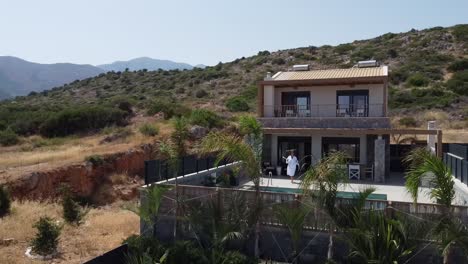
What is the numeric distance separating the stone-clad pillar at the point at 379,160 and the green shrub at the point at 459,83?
32.0 metres

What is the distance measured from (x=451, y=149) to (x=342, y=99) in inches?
238

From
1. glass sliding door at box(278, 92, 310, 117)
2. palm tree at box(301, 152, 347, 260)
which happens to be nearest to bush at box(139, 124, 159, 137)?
glass sliding door at box(278, 92, 310, 117)

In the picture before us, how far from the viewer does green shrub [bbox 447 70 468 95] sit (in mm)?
47116

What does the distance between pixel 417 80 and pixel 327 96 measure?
106 feet

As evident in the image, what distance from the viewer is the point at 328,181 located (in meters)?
10.3

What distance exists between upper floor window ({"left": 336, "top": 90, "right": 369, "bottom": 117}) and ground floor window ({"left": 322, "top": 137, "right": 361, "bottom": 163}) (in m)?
1.42

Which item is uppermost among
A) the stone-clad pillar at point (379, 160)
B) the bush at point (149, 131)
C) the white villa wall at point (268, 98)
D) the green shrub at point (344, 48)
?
the green shrub at point (344, 48)

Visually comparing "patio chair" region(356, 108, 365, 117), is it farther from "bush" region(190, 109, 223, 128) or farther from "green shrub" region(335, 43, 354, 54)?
"green shrub" region(335, 43, 354, 54)

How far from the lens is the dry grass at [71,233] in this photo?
12.1 metres

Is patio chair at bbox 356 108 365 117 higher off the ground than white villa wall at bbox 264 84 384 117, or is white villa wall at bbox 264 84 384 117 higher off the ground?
white villa wall at bbox 264 84 384 117

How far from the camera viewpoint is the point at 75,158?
25609 millimetres

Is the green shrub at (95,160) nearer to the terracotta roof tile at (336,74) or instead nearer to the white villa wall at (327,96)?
the white villa wall at (327,96)

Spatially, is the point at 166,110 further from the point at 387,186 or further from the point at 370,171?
the point at 387,186

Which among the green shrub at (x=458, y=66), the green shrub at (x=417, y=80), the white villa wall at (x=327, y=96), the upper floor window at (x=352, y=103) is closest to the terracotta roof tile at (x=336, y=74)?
the white villa wall at (x=327, y=96)
